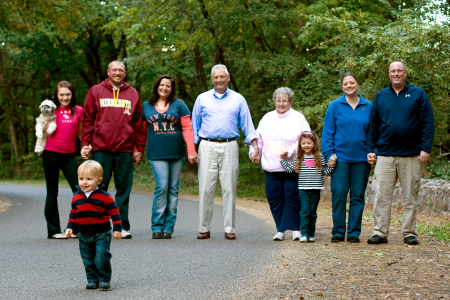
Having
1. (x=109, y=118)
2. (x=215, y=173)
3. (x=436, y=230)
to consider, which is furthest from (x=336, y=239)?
(x=109, y=118)

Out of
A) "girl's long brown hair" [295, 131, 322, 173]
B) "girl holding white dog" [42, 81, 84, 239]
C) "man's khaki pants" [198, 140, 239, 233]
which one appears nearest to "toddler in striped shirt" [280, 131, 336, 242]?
"girl's long brown hair" [295, 131, 322, 173]

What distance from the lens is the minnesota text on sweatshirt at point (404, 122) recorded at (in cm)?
686

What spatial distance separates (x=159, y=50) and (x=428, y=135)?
49.4ft

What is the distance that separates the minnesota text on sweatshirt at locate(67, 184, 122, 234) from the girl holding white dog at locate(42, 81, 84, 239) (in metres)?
3.11

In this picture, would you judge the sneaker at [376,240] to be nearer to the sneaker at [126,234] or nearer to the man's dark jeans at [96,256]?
the sneaker at [126,234]

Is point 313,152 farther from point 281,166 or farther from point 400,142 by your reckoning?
point 400,142

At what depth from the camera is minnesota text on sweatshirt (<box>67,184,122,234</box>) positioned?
466 centimetres

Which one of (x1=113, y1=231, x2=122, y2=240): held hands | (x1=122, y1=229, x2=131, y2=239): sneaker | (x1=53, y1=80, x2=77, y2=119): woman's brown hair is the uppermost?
(x1=53, y1=80, x2=77, y2=119): woman's brown hair

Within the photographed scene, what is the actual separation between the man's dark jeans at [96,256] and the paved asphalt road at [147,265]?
0.48 feet

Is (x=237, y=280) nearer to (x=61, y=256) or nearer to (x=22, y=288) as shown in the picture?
(x=22, y=288)

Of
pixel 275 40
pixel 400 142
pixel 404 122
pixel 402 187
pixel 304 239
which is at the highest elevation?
pixel 275 40

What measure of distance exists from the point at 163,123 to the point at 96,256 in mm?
3380

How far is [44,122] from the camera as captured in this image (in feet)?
25.3

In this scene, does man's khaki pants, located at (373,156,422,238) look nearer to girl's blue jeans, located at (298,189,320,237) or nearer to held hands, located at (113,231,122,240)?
girl's blue jeans, located at (298,189,320,237)
